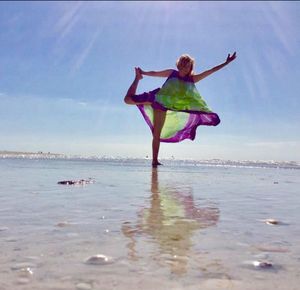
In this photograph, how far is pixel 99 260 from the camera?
76.0 inches

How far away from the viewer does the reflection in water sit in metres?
2.02

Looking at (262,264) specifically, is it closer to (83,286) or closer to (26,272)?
(83,286)

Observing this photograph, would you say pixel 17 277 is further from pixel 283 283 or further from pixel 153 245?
pixel 283 283

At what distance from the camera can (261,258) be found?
205cm

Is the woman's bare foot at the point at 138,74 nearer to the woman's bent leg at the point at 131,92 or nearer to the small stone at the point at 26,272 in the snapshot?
the woman's bent leg at the point at 131,92

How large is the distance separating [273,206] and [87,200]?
192cm

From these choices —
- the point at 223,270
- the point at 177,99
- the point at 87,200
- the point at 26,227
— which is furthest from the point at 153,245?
the point at 177,99

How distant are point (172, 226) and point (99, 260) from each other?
91cm

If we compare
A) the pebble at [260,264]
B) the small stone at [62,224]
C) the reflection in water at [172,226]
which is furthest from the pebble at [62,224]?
the pebble at [260,264]

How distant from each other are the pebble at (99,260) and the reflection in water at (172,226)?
126mm

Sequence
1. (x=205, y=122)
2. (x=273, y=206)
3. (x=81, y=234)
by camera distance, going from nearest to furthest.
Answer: (x=81, y=234) → (x=273, y=206) → (x=205, y=122)

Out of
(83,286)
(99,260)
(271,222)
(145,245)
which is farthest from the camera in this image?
(271,222)

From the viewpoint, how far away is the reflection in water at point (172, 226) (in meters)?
2.02

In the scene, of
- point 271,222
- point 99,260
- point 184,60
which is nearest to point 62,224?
point 99,260
